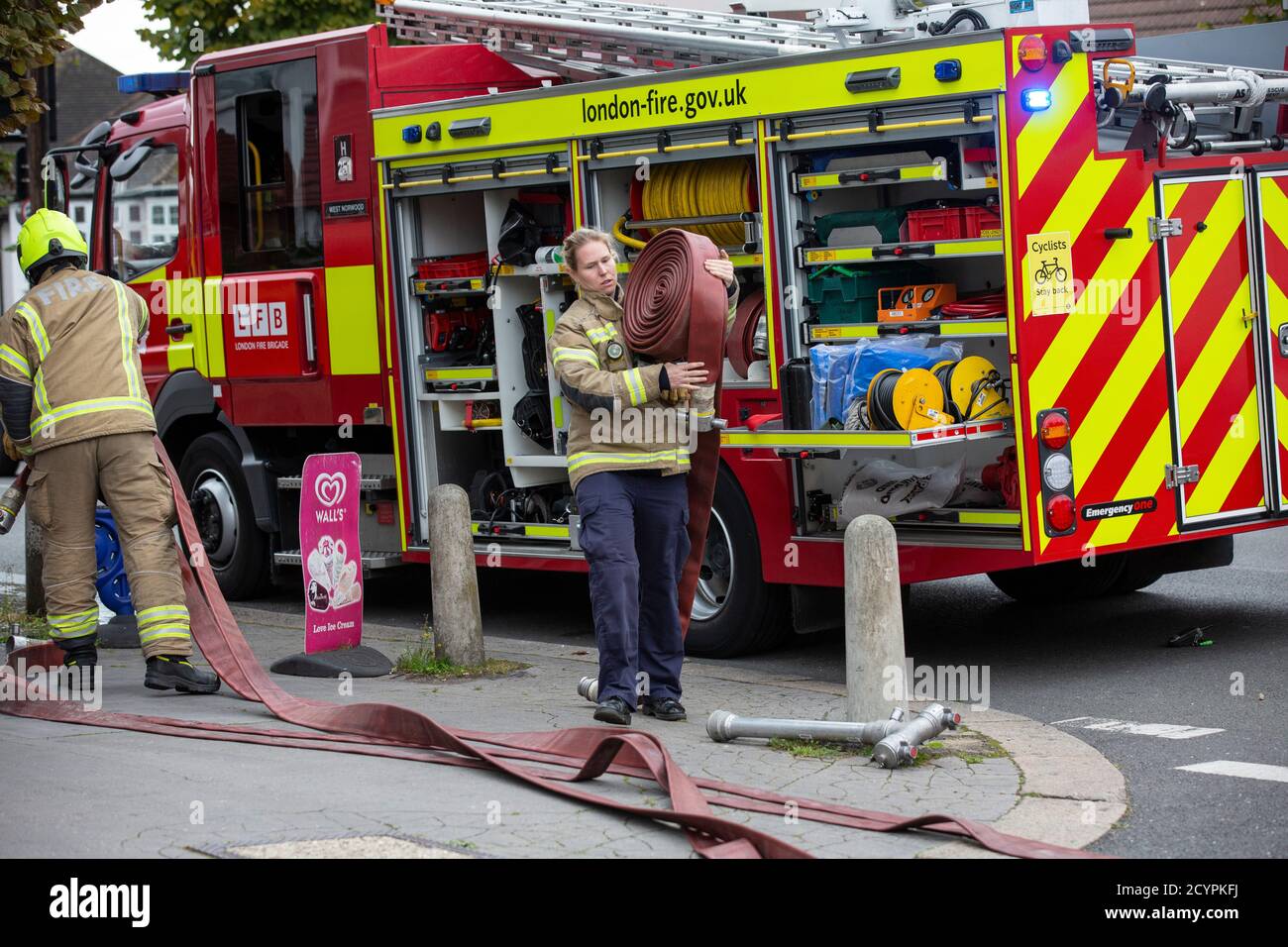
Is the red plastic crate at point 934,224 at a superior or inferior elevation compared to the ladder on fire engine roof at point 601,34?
inferior

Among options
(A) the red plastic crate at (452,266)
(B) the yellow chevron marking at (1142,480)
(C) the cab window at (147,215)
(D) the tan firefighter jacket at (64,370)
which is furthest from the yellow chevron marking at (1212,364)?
(C) the cab window at (147,215)

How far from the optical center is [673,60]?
917 cm

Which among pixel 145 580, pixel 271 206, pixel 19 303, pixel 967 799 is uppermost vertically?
pixel 271 206

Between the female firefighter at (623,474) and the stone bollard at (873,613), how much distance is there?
0.86 meters

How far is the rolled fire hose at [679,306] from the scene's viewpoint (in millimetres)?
6746

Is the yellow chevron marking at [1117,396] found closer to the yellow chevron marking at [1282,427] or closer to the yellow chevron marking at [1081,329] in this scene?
the yellow chevron marking at [1081,329]

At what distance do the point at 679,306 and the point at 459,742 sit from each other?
1.82 m

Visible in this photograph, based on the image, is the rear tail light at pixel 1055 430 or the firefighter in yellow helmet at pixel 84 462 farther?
the firefighter in yellow helmet at pixel 84 462

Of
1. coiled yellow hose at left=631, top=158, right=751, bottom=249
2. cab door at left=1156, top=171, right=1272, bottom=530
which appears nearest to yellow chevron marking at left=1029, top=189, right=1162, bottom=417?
cab door at left=1156, top=171, right=1272, bottom=530

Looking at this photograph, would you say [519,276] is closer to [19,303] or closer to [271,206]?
[271,206]

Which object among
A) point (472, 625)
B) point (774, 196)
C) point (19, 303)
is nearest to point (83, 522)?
point (19, 303)

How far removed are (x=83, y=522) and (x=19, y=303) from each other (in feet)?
3.19

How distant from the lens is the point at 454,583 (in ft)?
26.7

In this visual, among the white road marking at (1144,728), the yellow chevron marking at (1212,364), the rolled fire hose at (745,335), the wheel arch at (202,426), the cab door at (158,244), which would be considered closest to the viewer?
Result: the white road marking at (1144,728)
